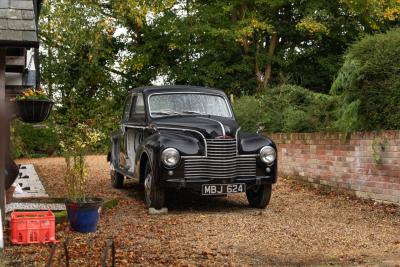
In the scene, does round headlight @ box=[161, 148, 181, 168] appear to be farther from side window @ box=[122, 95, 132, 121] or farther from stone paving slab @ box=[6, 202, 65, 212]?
side window @ box=[122, 95, 132, 121]

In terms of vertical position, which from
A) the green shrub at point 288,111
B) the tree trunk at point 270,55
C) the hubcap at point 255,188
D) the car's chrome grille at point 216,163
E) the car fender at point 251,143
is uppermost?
the tree trunk at point 270,55

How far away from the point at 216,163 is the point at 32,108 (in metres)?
2.70

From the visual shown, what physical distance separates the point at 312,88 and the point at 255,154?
49.2 feet

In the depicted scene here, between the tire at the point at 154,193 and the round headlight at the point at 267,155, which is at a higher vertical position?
the round headlight at the point at 267,155

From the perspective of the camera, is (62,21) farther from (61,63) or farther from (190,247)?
(190,247)

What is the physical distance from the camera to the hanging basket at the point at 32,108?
7.03m

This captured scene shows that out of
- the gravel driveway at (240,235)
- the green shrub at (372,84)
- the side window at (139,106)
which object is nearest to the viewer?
the gravel driveway at (240,235)

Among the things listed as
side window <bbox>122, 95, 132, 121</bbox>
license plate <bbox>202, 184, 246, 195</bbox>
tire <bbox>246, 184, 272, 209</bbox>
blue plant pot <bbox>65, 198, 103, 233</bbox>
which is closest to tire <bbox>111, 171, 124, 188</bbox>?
side window <bbox>122, 95, 132, 121</bbox>

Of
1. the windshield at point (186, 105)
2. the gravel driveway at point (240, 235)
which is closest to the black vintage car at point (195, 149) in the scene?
the windshield at point (186, 105)

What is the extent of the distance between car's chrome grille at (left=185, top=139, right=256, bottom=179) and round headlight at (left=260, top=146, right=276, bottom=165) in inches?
18.3

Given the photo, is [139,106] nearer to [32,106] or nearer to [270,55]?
[32,106]

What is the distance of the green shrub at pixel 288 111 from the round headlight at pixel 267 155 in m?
2.96

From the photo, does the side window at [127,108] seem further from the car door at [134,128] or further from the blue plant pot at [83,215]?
the blue plant pot at [83,215]

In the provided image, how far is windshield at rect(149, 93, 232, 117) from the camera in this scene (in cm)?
916
